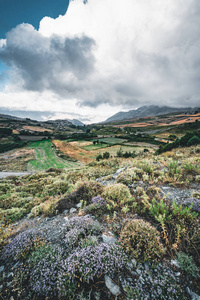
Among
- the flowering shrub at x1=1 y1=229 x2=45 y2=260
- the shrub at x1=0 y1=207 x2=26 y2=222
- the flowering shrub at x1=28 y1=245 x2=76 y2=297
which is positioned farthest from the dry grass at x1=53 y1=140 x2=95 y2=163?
the flowering shrub at x1=28 y1=245 x2=76 y2=297

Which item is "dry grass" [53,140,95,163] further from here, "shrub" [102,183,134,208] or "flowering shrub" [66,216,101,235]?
"flowering shrub" [66,216,101,235]

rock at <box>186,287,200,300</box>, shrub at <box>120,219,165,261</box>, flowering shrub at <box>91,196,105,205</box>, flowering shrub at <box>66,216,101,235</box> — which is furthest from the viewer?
flowering shrub at <box>91,196,105,205</box>

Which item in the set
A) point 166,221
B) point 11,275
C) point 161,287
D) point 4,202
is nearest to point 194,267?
point 161,287

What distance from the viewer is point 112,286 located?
2.49m

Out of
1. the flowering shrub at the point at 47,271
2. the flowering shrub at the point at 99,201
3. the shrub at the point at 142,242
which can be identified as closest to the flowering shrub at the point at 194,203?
the shrub at the point at 142,242

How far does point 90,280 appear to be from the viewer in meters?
2.73

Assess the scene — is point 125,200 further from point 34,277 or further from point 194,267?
point 34,277

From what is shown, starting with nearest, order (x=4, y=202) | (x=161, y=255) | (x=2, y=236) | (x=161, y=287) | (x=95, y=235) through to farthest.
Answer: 1. (x=161, y=287)
2. (x=161, y=255)
3. (x=95, y=235)
4. (x=2, y=236)
5. (x=4, y=202)

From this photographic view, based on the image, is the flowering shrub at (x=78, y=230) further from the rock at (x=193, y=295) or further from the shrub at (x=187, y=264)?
the rock at (x=193, y=295)

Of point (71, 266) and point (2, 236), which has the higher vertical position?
point (71, 266)

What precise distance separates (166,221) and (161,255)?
1.18 m

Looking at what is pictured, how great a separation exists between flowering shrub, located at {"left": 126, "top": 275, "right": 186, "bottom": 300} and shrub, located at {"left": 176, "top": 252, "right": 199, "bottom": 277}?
421mm

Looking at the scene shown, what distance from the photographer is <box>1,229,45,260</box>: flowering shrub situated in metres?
3.49

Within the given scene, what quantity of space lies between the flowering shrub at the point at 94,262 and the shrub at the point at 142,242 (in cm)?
28
